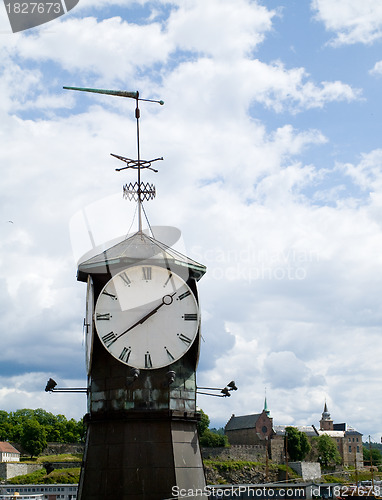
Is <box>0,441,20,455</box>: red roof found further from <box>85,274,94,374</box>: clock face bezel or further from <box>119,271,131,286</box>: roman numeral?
<box>119,271,131,286</box>: roman numeral

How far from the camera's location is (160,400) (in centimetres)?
1490

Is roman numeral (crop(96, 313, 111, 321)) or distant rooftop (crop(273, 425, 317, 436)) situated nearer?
roman numeral (crop(96, 313, 111, 321))

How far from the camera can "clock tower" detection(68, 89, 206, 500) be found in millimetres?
14531

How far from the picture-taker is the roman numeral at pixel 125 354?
49.2ft

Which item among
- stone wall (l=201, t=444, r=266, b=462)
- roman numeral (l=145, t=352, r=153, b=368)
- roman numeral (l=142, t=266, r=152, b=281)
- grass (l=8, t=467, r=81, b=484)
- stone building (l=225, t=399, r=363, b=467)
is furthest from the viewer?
stone building (l=225, t=399, r=363, b=467)

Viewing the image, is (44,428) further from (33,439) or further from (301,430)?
(301,430)

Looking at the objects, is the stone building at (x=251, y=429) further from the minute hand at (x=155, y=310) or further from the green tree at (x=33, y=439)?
the minute hand at (x=155, y=310)

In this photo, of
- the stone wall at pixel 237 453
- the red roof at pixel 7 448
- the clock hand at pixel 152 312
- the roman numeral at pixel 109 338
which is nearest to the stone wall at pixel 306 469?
the stone wall at pixel 237 453

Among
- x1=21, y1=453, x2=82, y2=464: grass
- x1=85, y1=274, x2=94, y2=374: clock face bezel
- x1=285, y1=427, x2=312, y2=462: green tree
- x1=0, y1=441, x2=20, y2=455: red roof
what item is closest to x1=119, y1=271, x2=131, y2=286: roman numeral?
x1=85, y1=274, x2=94, y2=374: clock face bezel

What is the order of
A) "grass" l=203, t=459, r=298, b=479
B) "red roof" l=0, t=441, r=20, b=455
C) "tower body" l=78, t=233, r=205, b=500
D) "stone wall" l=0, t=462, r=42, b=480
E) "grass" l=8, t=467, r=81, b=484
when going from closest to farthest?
"tower body" l=78, t=233, r=205, b=500 → "grass" l=8, t=467, r=81, b=484 → "stone wall" l=0, t=462, r=42, b=480 → "red roof" l=0, t=441, r=20, b=455 → "grass" l=203, t=459, r=298, b=479

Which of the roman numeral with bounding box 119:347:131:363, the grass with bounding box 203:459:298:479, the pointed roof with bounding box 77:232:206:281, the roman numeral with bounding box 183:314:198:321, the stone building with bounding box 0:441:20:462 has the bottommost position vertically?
the grass with bounding box 203:459:298:479

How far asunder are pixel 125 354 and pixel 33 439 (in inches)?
3988

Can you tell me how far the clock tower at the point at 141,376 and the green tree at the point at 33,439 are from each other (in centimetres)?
9988

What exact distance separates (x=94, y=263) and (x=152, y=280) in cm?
148
